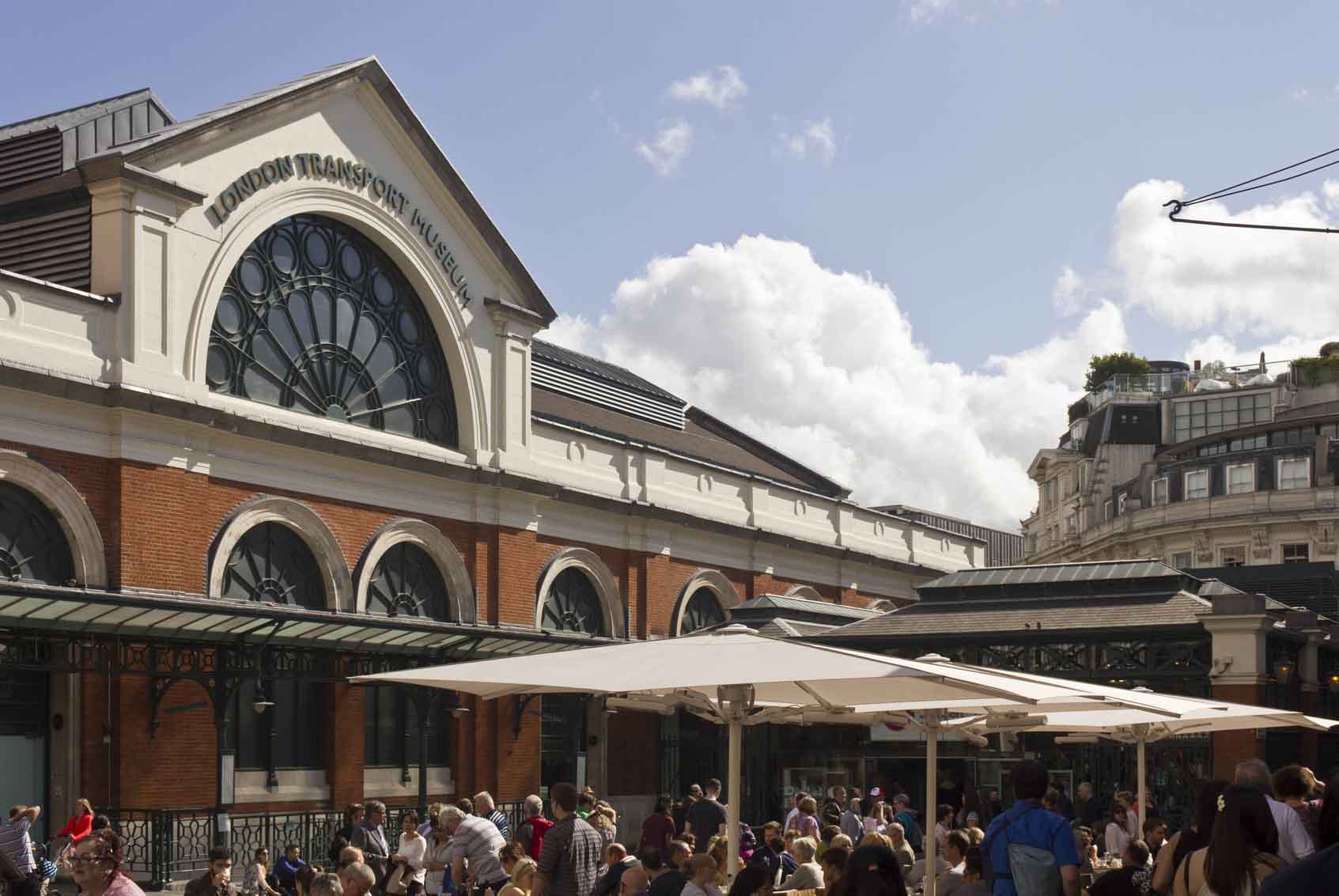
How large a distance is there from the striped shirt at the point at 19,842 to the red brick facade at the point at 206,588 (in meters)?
6.50

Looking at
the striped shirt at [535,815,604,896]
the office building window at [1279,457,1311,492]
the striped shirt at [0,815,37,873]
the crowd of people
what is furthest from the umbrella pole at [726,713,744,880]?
the office building window at [1279,457,1311,492]

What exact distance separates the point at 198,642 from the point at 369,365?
758 cm

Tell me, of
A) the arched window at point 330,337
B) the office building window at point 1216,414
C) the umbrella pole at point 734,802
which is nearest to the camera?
the umbrella pole at point 734,802

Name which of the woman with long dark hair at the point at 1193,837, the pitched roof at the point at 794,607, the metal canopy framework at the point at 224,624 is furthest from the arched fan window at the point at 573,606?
the woman with long dark hair at the point at 1193,837

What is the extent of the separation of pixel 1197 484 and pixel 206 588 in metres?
55.2

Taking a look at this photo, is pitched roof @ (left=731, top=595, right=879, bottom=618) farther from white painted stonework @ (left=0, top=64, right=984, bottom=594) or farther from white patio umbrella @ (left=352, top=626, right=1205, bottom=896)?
white patio umbrella @ (left=352, top=626, right=1205, bottom=896)

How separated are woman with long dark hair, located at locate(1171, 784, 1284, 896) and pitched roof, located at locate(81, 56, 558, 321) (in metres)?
21.1

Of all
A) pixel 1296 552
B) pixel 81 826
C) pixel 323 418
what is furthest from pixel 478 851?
pixel 1296 552

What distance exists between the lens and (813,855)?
13.8 metres

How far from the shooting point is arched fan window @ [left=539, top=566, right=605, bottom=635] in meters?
33.3

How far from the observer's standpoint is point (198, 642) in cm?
2317

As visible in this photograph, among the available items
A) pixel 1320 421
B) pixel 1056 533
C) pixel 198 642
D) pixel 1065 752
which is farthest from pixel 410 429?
pixel 1056 533

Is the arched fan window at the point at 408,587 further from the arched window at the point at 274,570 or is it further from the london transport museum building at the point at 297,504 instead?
the arched window at the point at 274,570

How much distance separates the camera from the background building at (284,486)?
23.1 meters
